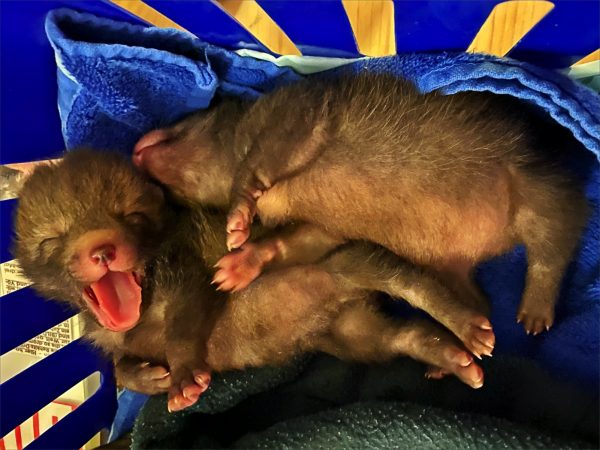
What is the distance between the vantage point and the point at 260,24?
137cm

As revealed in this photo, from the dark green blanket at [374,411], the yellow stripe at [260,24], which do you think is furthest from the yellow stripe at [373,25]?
the dark green blanket at [374,411]

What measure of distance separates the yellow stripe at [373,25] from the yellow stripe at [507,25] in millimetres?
159

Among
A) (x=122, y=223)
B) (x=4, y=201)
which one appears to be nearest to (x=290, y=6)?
(x=122, y=223)

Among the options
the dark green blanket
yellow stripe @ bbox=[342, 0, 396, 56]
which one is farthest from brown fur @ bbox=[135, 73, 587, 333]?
the dark green blanket

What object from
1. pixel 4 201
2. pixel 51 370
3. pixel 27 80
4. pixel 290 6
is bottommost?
pixel 51 370

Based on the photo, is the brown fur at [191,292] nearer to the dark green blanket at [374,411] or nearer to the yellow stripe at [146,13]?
the dark green blanket at [374,411]

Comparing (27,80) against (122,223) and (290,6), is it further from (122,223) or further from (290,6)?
(290,6)

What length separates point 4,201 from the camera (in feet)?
5.23

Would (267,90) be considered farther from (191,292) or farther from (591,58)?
(591,58)

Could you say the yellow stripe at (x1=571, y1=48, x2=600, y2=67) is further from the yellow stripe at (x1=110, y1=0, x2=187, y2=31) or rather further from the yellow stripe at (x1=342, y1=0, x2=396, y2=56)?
the yellow stripe at (x1=110, y1=0, x2=187, y2=31)

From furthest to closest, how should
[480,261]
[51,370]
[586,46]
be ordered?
Result: [51,370]
[480,261]
[586,46]

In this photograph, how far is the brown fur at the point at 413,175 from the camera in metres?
1.30

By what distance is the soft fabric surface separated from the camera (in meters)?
1.28

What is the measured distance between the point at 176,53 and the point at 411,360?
2.82 ft
